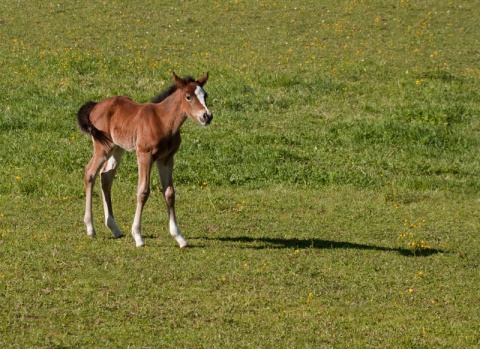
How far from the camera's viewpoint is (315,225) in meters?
13.0

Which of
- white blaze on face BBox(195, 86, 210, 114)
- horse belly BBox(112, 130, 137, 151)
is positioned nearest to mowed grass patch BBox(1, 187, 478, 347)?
horse belly BBox(112, 130, 137, 151)

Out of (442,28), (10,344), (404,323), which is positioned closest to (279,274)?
(404,323)

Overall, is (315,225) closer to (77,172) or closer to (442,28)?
(77,172)

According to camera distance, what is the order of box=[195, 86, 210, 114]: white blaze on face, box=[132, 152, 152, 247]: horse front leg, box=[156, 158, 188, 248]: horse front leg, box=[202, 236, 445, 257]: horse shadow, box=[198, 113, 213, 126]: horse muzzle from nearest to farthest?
box=[198, 113, 213, 126]: horse muzzle, box=[195, 86, 210, 114]: white blaze on face, box=[132, 152, 152, 247]: horse front leg, box=[156, 158, 188, 248]: horse front leg, box=[202, 236, 445, 257]: horse shadow

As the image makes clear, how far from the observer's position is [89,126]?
11727 mm

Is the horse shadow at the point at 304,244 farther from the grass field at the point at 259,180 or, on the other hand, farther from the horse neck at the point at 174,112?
the horse neck at the point at 174,112

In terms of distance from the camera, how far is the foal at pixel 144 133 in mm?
10883

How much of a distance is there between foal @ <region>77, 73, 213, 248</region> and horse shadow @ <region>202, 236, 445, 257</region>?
0.97m

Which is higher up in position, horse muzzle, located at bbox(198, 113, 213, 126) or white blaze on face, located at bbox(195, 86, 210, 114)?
white blaze on face, located at bbox(195, 86, 210, 114)

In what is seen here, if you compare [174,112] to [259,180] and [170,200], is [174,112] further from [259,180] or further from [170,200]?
[259,180]

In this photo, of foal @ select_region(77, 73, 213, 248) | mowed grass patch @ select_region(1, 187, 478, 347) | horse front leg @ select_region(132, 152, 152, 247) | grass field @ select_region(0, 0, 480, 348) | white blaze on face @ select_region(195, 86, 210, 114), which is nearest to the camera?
mowed grass patch @ select_region(1, 187, 478, 347)

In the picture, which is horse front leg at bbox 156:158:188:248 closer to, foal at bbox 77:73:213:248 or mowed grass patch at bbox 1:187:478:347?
foal at bbox 77:73:213:248

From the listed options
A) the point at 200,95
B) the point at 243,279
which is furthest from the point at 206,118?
the point at 243,279

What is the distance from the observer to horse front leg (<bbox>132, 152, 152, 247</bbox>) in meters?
11.0
